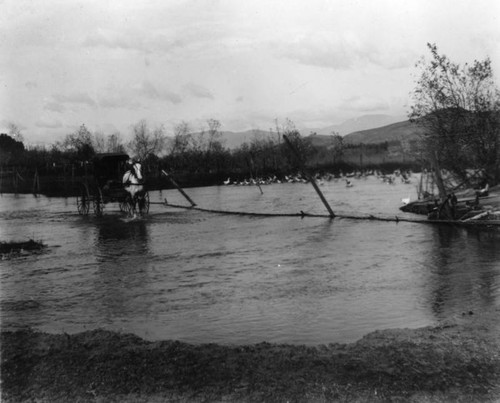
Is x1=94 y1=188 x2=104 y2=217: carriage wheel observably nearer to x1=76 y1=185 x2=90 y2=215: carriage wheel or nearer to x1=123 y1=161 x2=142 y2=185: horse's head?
x1=76 y1=185 x2=90 y2=215: carriage wheel

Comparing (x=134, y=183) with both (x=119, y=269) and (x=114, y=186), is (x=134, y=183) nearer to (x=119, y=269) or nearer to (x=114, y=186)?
(x=114, y=186)

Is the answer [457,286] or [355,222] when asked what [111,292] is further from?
[355,222]

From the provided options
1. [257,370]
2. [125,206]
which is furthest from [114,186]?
[257,370]

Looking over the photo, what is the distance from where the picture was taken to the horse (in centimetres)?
2142

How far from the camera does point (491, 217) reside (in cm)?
1717

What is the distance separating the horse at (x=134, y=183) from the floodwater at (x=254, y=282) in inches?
131

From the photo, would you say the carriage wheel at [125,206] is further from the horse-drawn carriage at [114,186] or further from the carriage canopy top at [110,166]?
the carriage canopy top at [110,166]

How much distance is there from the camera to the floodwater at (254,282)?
745cm

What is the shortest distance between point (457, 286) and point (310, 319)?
10.6ft

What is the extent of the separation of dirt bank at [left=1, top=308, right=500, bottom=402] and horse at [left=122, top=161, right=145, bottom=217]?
1566 cm

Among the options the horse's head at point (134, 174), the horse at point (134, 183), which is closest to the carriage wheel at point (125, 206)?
the horse at point (134, 183)

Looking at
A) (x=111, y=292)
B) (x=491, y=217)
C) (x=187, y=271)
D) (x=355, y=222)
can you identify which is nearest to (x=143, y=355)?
(x=111, y=292)

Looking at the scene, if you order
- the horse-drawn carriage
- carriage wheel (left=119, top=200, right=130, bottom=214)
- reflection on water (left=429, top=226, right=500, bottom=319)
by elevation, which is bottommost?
reflection on water (left=429, top=226, right=500, bottom=319)

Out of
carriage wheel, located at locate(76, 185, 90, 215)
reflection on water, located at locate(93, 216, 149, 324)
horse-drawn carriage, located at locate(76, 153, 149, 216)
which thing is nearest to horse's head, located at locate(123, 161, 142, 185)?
horse-drawn carriage, located at locate(76, 153, 149, 216)
